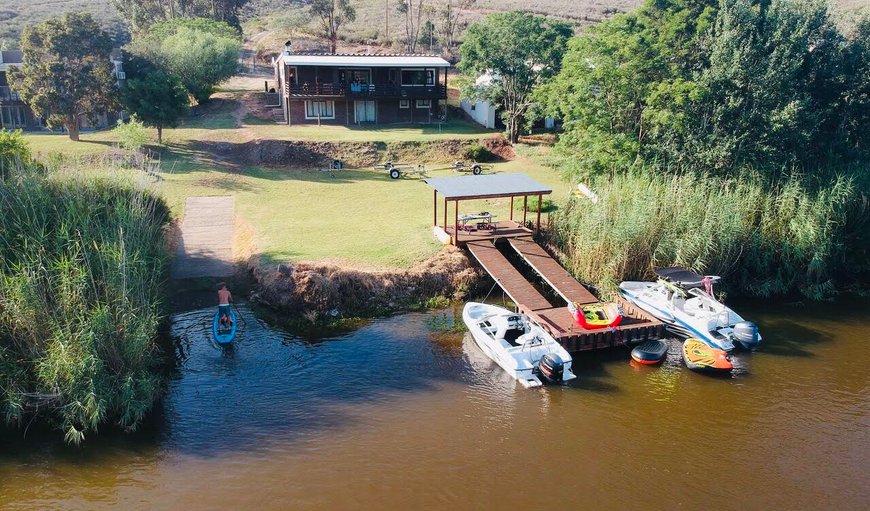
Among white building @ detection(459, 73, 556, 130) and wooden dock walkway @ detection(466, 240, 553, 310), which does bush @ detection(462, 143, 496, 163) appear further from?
wooden dock walkway @ detection(466, 240, 553, 310)

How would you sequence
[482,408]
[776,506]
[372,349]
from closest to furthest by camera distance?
[776,506] < [482,408] < [372,349]

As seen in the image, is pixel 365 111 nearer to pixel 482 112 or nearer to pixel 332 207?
pixel 482 112

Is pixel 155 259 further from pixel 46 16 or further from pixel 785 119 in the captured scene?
A: pixel 46 16

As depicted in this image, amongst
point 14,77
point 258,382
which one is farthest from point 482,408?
point 14,77

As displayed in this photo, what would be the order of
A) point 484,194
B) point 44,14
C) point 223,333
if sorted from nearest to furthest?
point 223,333, point 484,194, point 44,14

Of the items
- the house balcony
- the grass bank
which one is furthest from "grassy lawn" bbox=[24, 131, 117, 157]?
the grass bank

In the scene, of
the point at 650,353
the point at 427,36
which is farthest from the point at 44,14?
the point at 650,353
